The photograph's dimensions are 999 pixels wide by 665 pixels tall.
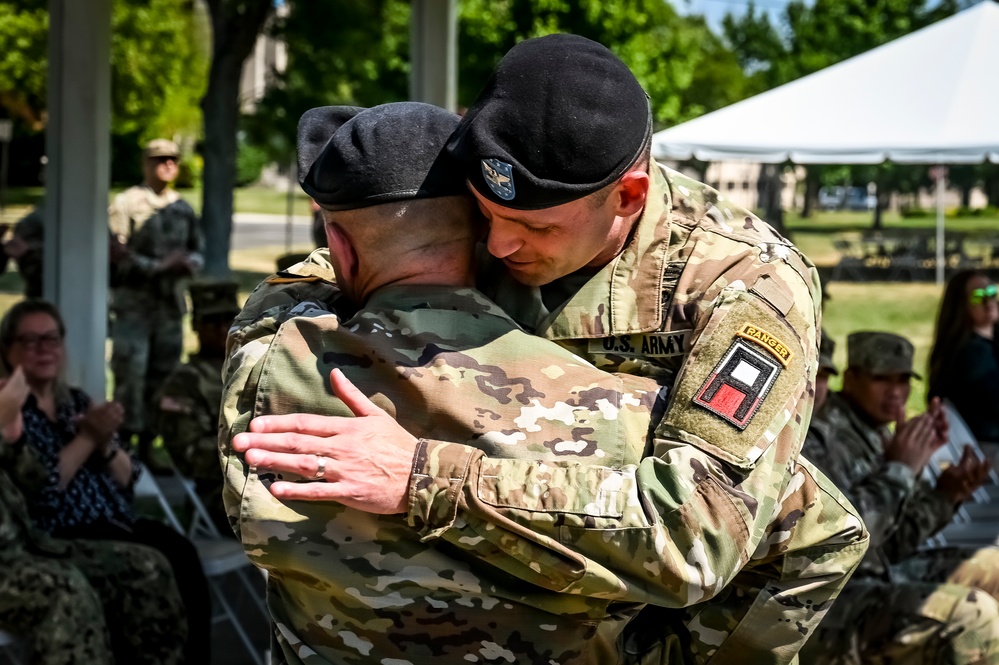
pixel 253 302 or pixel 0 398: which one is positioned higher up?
pixel 253 302

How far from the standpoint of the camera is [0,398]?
4.00 m

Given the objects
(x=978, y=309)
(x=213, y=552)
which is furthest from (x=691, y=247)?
(x=978, y=309)

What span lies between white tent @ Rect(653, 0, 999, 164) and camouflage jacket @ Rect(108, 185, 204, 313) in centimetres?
336

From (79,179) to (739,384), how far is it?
17.1 feet

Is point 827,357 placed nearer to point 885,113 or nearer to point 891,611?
point 891,611

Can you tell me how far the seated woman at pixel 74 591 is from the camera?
390cm

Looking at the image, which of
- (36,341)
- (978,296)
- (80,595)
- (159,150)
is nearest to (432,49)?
(159,150)

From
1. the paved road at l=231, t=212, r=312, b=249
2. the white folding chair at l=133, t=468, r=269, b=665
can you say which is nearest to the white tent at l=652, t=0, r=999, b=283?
the white folding chair at l=133, t=468, r=269, b=665

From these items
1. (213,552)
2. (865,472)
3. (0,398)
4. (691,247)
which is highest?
(691,247)

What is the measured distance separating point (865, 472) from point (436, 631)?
3.37 meters

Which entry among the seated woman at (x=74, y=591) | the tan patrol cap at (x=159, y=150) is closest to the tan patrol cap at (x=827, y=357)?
the seated woman at (x=74, y=591)

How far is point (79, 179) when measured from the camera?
20.0ft

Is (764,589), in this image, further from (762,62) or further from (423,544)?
(762,62)

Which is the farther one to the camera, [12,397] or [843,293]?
[843,293]
